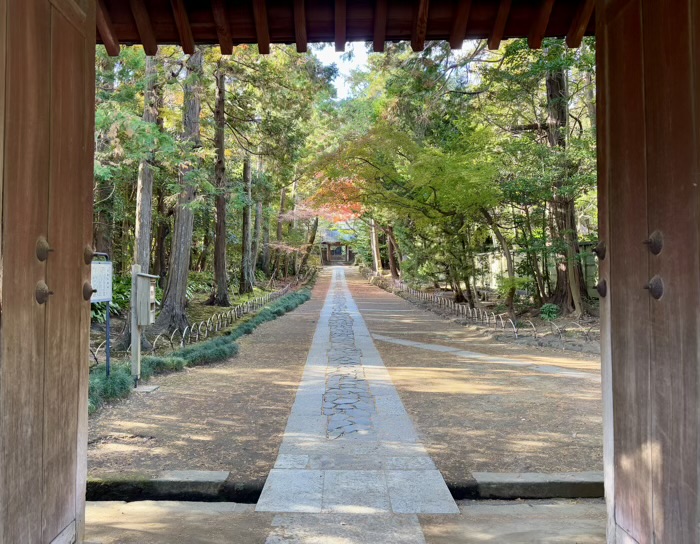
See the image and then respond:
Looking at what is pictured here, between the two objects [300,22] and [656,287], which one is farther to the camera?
[300,22]

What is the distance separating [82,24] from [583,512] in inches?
180

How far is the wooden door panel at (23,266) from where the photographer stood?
2.08 m

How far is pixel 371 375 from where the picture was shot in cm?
829

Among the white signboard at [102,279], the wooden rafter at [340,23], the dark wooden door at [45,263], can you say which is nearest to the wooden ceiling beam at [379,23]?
the wooden rafter at [340,23]

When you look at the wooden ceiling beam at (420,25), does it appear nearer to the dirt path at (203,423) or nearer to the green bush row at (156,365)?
the dirt path at (203,423)

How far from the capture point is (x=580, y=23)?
3.29 meters

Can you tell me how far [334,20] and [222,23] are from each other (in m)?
0.72

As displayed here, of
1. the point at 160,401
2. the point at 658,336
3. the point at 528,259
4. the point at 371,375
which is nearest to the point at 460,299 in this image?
the point at 528,259

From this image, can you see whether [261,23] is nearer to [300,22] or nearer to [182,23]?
[300,22]

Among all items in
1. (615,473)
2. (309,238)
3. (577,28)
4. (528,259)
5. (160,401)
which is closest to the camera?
(615,473)

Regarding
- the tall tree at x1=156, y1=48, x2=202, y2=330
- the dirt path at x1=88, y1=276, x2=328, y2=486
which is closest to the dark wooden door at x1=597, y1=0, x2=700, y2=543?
the dirt path at x1=88, y1=276, x2=328, y2=486

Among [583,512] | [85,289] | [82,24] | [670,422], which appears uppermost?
[82,24]

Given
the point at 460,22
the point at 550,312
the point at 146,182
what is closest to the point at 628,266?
the point at 460,22

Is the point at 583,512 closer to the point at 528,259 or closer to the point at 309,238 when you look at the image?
the point at 528,259
